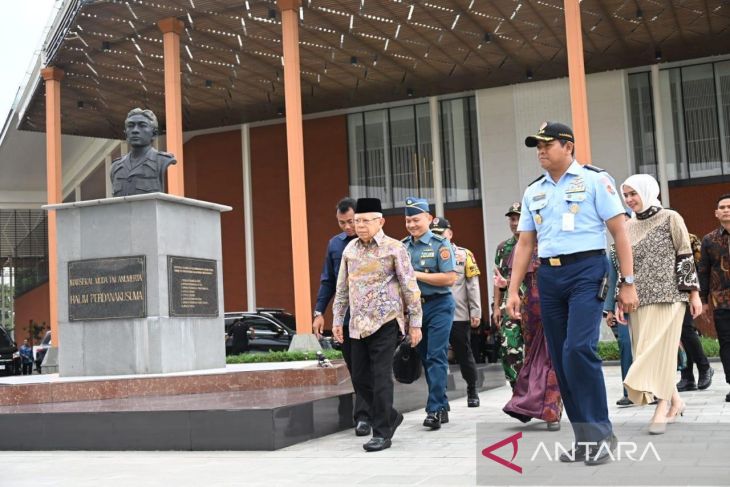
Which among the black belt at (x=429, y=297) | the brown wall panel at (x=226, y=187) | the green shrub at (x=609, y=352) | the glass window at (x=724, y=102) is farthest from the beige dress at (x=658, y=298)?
the brown wall panel at (x=226, y=187)

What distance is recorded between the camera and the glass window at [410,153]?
30109 millimetres

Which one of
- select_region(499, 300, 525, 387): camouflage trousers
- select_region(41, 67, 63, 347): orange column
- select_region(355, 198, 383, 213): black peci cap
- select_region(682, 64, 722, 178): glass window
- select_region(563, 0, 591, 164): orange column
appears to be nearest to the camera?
select_region(355, 198, 383, 213): black peci cap

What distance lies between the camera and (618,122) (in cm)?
2723

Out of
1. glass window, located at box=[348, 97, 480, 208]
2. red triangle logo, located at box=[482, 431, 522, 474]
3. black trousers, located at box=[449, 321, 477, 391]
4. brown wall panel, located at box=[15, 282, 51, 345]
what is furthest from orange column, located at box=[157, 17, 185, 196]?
brown wall panel, located at box=[15, 282, 51, 345]

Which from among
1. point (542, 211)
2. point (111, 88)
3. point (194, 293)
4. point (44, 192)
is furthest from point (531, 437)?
point (44, 192)

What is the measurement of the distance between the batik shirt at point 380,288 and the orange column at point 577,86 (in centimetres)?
1357

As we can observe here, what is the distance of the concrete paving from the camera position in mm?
4477

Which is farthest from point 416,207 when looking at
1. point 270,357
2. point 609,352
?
point 270,357

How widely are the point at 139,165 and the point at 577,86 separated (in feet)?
39.8

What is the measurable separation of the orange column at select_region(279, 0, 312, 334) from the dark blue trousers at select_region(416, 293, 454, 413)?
559 inches

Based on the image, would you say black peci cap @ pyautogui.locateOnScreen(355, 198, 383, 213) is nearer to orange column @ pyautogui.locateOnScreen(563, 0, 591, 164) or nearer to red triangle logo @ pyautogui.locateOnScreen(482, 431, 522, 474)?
red triangle logo @ pyautogui.locateOnScreen(482, 431, 522, 474)

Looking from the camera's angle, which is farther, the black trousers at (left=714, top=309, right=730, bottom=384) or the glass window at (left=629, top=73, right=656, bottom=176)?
the glass window at (left=629, top=73, right=656, bottom=176)

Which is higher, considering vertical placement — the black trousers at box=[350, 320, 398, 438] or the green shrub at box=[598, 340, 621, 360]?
the black trousers at box=[350, 320, 398, 438]

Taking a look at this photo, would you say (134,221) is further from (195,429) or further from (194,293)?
(195,429)
